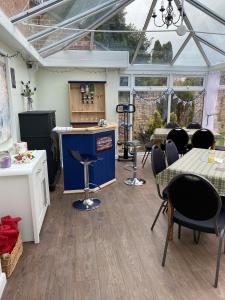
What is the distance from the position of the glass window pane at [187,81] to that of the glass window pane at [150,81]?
33cm

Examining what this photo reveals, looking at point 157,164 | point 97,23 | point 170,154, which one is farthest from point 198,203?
point 97,23

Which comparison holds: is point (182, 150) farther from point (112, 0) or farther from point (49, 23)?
point (49, 23)

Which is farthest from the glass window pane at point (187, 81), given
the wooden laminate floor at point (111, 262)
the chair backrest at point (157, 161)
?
the wooden laminate floor at point (111, 262)

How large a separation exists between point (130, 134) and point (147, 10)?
3.02 metres

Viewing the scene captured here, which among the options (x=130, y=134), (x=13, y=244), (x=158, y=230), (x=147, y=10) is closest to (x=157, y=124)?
(x=130, y=134)

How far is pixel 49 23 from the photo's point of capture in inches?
129

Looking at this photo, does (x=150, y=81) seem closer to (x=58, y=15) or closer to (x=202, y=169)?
(x=58, y=15)

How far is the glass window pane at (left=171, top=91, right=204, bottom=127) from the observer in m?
6.28

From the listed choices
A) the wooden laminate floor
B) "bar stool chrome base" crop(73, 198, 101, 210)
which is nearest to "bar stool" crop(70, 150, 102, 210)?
"bar stool chrome base" crop(73, 198, 101, 210)

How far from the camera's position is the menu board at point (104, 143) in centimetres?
386

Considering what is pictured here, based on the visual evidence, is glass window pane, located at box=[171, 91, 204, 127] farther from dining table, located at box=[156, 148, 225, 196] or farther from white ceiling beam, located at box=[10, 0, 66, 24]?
white ceiling beam, located at box=[10, 0, 66, 24]

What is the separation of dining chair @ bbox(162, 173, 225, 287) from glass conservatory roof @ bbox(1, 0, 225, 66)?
8.01 ft

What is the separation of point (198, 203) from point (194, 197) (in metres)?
0.06

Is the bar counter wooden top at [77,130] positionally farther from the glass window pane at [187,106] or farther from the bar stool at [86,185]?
the glass window pane at [187,106]
